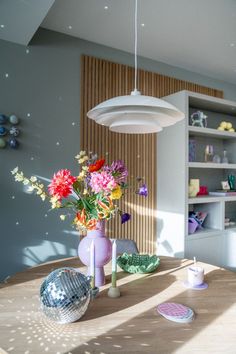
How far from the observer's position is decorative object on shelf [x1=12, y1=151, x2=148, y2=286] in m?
1.22

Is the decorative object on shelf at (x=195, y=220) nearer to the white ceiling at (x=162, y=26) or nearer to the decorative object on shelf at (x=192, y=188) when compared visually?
the decorative object on shelf at (x=192, y=188)

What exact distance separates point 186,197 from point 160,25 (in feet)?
5.08

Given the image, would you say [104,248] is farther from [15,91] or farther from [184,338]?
[15,91]

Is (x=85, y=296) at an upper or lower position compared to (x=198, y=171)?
lower

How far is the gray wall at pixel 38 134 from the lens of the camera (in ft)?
7.57

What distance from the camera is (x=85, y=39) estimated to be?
267 centimetres

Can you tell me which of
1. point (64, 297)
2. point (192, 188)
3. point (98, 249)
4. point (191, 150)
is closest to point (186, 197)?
point (192, 188)

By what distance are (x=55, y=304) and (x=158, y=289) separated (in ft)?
1.81

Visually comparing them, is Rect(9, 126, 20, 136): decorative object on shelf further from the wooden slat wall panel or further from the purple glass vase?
the purple glass vase

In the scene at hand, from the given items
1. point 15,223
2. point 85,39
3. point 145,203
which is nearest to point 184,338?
point 15,223

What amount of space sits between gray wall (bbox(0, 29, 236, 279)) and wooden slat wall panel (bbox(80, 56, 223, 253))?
0.11 meters

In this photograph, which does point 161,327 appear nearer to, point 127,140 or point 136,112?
point 136,112

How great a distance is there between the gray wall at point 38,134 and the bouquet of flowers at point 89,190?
3.72ft

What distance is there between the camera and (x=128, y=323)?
1.05 meters
